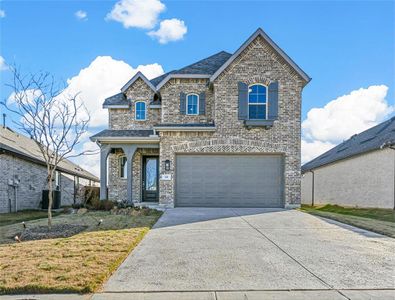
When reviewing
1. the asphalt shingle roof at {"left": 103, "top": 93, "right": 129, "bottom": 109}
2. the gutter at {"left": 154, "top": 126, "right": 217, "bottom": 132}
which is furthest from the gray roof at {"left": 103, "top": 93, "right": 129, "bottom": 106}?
the gutter at {"left": 154, "top": 126, "right": 217, "bottom": 132}

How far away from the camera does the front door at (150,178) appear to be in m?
17.1

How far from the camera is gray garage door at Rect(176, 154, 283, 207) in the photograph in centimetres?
1470

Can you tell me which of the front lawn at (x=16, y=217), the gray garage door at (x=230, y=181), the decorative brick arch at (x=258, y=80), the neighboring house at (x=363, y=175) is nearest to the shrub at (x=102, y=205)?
the front lawn at (x=16, y=217)

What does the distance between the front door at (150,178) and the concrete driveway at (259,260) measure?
25.0 ft

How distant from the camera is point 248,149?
14602 mm

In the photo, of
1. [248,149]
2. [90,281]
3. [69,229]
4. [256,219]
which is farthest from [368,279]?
[248,149]

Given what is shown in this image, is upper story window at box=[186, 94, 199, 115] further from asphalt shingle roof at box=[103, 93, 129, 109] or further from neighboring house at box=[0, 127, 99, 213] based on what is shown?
neighboring house at box=[0, 127, 99, 213]

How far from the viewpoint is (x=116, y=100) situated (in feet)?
58.4

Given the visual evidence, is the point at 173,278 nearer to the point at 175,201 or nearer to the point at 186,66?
the point at 175,201

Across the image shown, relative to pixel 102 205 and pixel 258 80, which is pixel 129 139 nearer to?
pixel 102 205

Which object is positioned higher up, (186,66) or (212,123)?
(186,66)

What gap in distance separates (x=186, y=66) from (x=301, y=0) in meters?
6.86

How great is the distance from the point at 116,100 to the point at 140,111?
1.53 metres

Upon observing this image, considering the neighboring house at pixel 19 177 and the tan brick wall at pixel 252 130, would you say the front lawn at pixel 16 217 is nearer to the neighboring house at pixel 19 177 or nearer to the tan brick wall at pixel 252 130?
the neighboring house at pixel 19 177
